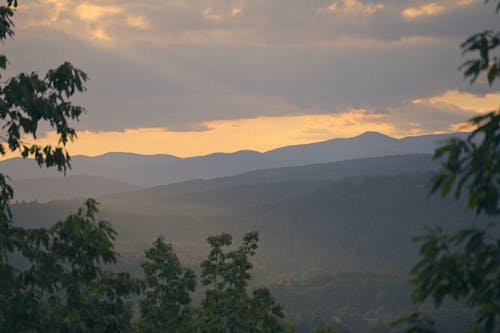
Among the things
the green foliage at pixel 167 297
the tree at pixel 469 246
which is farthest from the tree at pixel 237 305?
the tree at pixel 469 246

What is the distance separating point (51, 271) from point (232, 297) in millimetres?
13733

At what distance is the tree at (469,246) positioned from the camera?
10156 millimetres

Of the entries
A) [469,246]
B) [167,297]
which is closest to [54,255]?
[469,246]

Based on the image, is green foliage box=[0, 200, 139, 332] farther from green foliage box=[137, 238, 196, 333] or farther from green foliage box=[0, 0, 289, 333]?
green foliage box=[137, 238, 196, 333]

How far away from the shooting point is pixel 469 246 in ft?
33.9

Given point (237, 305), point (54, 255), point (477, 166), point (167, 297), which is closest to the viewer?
point (477, 166)

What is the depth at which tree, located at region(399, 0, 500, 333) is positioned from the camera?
10156 mm

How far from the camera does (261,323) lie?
30828 mm

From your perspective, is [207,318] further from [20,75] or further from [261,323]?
[20,75]

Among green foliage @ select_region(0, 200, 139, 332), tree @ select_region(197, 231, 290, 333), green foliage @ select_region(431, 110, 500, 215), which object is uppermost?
green foliage @ select_region(431, 110, 500, 215)

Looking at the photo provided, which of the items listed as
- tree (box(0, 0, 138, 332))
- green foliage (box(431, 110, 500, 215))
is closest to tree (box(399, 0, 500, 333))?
green foliage (box(431, 110, 500, 215))

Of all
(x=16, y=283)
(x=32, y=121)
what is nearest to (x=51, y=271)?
(x=16, y=283)

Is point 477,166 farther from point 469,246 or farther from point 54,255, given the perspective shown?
point 54,255

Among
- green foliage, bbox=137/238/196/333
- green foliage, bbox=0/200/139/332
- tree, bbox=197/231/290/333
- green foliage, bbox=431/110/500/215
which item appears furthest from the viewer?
green foliage, bbox=137/238/196/333
